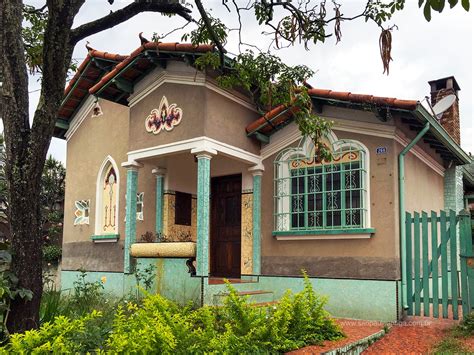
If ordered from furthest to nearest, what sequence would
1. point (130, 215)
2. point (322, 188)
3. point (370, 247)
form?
1. point (130, 215)
2. point (322, 188)
3. point (370, 247)

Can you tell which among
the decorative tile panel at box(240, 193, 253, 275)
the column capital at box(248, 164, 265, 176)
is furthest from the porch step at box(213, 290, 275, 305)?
the column capital at box(248, 164, 265, 176)

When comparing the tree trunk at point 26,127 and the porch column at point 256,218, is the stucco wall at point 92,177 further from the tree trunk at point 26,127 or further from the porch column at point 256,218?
the tree trunk at point 26,127

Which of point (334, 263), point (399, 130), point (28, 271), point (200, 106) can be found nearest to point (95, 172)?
point (200, 106)

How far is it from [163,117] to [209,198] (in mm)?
1898

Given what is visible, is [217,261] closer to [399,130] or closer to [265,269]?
[265,269]

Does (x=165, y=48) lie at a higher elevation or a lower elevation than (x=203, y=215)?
higher

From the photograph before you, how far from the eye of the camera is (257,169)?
1014cm

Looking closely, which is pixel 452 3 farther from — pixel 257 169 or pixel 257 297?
pixel 257 169

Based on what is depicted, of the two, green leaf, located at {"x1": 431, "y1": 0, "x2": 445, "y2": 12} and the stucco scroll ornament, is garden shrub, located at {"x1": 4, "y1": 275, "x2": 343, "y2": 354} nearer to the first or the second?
green leaf, located at {"x1": 431, "y1": 0, "x2": 445, "y2": 12}

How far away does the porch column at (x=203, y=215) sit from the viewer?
8.73 meters

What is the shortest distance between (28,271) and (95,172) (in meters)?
9.16

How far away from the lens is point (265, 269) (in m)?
9.88

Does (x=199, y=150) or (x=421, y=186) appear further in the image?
(x=421, y=186)

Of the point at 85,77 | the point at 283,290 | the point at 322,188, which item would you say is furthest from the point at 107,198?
the point at 322,188
